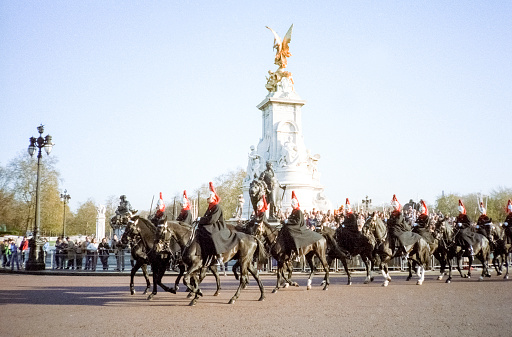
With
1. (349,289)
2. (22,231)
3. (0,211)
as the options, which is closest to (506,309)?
(349,289)

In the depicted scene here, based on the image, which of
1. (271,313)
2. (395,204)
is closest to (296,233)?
(395,204)

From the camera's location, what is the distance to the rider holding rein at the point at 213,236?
1231 centimetres

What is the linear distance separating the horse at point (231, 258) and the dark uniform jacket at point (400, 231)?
5.25 m

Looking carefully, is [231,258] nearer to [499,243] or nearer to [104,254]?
[499,243]

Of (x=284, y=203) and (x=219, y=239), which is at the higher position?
(x=284, y=203)

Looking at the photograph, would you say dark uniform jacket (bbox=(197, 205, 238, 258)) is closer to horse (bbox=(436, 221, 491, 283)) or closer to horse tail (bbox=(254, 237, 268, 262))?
horse tail (bbox=(254, 237, 268, 262))

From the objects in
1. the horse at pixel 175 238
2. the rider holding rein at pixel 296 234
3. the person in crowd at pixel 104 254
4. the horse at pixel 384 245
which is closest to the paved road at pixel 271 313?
the horse at pixel 175 238

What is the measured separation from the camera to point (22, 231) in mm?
61906

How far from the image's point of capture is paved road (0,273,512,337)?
864 cm

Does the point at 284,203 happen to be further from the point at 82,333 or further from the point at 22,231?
the point at 22,231

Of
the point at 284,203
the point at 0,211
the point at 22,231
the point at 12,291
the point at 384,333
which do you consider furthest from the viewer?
the point at 22,231

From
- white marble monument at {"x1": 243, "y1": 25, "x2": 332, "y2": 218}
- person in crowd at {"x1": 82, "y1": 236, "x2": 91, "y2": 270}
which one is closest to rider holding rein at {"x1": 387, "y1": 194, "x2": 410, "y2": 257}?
person in crowd at {"x1": 82, "y1": 236, "x2": 91, "y2": 270}

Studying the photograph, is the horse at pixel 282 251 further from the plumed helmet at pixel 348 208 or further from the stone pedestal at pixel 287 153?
the stone pedestal at pixel 287 153

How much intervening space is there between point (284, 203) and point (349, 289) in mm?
25934
